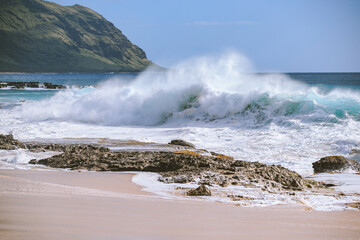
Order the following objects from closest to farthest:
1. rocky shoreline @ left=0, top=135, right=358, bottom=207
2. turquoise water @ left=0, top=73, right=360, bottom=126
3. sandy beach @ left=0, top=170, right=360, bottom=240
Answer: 1. sandy beach @ left=0, top=170, right=360, bottom=240
2. rocky shoreline @ left=0, top=135, right=358, bottom=207
3. turquoise water @ left=0, top=73, right=360, bottom=126

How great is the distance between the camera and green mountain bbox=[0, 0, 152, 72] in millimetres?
157125

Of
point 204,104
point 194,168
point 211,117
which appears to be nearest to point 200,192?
point 194,168

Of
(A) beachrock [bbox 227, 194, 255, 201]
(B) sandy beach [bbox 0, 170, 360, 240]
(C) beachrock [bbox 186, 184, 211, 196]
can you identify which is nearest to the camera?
(B) sandy beach [bbox 0, 170, 360, 240]

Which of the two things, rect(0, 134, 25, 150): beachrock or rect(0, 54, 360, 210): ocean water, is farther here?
rect(0, 54, 360, 210): ocean water

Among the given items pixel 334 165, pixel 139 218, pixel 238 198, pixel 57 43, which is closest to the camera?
pixel 139 218

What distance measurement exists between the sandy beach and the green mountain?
147383 mm

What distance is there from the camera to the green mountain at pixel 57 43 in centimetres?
15712

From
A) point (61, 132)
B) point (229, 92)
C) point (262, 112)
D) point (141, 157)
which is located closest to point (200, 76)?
point (229, 92)

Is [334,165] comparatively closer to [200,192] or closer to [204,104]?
[200,192]

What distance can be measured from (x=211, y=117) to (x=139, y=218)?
14.4 metres

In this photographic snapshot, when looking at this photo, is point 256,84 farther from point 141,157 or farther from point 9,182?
point 9,182

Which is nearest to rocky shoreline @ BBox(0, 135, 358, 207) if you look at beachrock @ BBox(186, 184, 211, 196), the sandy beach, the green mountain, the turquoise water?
beachrock @ BBox(186, 184, 211, 196)

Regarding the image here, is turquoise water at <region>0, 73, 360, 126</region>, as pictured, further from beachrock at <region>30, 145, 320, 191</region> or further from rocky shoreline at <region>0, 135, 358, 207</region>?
beachrock at <region>30, 145, 320, 191</region>

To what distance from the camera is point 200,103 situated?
19.3 metres
